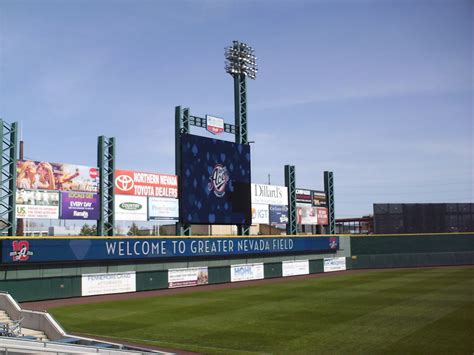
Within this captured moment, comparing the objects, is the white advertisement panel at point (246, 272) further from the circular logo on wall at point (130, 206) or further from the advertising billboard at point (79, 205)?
the advertising billboard at point (79, 205)

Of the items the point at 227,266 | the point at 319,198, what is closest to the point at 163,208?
the point at 227,266

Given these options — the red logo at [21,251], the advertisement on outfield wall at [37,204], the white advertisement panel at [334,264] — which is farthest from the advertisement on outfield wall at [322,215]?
the red logo at [21,251]

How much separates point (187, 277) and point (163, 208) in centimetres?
645

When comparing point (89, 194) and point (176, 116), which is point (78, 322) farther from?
point (176, 116)

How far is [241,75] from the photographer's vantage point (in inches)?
2191

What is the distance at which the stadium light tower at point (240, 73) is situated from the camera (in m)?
53.9

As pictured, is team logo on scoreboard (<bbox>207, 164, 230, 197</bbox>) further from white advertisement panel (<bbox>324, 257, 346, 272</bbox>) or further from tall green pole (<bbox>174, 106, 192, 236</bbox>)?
white advertisement panel (<bbox>324, 257, 346, 272</bbox>)

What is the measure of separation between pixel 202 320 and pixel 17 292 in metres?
15.1

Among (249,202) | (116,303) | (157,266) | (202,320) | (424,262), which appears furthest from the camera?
(424,262)

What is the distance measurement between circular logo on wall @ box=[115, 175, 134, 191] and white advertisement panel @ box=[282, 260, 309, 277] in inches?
818

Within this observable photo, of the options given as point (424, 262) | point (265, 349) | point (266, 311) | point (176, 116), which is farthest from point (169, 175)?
point (424, 262)

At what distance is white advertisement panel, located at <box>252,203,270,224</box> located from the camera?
5481 cm

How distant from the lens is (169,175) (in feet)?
149

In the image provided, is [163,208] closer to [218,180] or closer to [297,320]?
[218,180]
